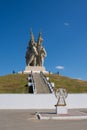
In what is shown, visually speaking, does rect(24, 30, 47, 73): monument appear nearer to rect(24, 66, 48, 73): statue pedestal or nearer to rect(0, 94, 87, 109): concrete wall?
rect(24, 66, 48, 73): statue pedestal

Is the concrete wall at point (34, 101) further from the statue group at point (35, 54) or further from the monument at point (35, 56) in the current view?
the statue group at point (35, 54)

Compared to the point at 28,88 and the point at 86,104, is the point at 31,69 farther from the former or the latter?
the point at 86,104

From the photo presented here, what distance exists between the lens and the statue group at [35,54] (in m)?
71.4

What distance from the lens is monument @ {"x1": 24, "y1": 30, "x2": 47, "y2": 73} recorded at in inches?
2783

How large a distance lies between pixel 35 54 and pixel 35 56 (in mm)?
607

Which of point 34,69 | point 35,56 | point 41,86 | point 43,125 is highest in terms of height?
point 35,56

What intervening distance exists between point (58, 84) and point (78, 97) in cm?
1502

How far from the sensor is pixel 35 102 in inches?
1410

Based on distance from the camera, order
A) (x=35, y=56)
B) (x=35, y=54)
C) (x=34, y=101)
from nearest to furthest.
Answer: (x=34, y=101)
(x=35, y=54)
(x=35, y=56)

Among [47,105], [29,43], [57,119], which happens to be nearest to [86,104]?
[47,105]

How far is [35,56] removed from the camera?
2825 inches

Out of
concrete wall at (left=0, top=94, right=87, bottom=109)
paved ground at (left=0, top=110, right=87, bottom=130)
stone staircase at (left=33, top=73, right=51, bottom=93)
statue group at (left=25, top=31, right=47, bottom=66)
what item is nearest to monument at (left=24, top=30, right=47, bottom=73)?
statue group at (left=25, top=31, right=47, bottom=66)

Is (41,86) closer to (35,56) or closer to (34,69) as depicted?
(34,69)

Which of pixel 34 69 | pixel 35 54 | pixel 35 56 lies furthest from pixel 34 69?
pixel 35 54
